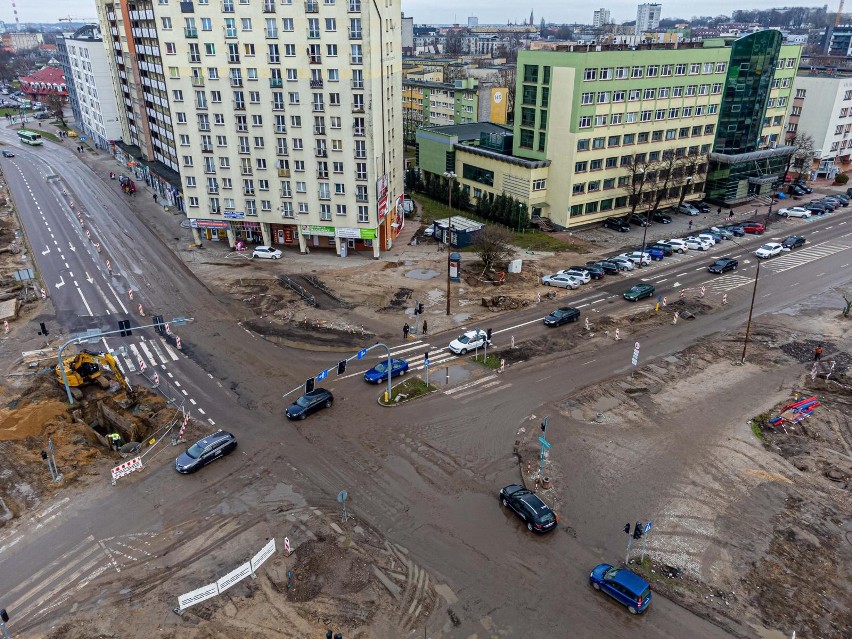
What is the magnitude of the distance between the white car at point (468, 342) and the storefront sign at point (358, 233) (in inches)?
919

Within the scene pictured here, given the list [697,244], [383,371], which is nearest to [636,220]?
[697,244]

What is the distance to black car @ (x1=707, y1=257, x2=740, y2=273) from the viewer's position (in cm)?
6356

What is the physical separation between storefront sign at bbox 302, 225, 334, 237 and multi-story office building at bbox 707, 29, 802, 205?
57563 millimetres

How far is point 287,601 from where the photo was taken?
2586 centimetres

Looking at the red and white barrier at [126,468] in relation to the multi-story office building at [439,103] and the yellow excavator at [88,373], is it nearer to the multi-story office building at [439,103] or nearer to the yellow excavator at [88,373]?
the yellow excavator at [88,373]

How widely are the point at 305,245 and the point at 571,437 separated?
43469 mm

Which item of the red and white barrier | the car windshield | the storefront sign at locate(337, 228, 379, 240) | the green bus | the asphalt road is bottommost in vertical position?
the asphalt road

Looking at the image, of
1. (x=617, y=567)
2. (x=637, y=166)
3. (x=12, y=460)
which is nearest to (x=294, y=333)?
(x=12, y=460)

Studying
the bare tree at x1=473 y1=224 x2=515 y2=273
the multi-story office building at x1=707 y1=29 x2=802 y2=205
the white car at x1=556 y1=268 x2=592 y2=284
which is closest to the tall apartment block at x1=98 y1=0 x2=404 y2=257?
the bare tree at x1=473 y1=224 x2=515 y2=273

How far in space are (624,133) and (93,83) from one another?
341 feet

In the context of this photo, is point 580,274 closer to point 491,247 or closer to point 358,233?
point 491,247

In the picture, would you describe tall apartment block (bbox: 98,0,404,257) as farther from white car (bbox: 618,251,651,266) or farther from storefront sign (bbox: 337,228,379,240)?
white car (bbox: 618,251,651,266)

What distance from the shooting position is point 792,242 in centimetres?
7100

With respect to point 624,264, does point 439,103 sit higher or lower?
higher
